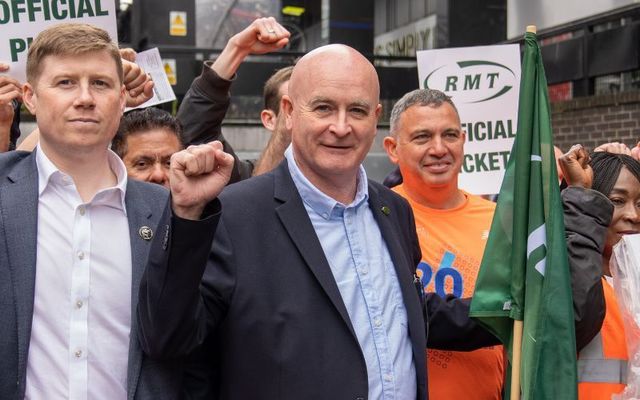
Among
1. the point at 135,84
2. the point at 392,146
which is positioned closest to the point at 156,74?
the point at 392,146

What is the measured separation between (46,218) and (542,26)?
9788mm

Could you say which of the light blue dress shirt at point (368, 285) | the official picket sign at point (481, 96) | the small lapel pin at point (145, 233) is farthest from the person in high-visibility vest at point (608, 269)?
the small lapel pin at point (145, 233)

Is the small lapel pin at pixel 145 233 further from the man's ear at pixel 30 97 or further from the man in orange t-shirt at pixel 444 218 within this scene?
the man in orange t-shirt at pixel 444 218

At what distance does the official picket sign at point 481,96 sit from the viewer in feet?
19.5

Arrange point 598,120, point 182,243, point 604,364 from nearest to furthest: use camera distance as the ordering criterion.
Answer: point 182,243 → point 604,364 → point 598,120

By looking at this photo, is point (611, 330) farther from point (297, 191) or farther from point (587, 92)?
point (587, 92)

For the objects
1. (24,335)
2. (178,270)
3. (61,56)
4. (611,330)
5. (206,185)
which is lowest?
(611,330)

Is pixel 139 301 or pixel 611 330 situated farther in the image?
pixel 611 330

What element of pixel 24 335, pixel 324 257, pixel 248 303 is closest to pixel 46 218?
pixel 24 335

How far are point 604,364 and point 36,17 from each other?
2.89 metres

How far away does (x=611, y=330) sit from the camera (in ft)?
11.6

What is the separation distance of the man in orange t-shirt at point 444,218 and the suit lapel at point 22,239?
1.74 meters

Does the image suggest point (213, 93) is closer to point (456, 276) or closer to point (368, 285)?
point (456, 276)

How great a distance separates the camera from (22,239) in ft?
9.13
